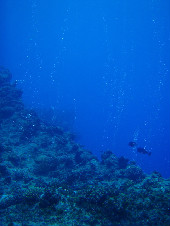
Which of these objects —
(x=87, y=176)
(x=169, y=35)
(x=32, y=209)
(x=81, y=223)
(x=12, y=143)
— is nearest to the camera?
(x=81, y=223)

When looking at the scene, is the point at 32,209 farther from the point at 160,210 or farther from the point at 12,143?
the point at 12,143

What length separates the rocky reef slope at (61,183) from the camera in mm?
4387

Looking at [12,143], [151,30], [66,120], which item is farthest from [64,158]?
[151,30]

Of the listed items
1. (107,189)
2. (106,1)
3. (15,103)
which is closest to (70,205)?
(107,189)

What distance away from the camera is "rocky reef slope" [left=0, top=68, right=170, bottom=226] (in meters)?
4.39

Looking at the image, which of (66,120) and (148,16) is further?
(148,16)

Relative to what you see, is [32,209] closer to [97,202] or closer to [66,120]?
[97,202]

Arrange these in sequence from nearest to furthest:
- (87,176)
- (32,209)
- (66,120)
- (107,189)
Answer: (32,209) → (107,189) → (87,176) → (66,120)

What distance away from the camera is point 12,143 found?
14.0m

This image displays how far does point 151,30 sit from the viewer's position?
188 meters

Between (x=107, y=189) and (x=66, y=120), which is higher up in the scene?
(x=66, y=120)

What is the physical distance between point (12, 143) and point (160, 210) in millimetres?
11459

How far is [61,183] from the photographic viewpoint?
24.9ft

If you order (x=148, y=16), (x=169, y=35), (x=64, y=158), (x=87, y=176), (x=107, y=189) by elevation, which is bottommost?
(x=107, y=189)
